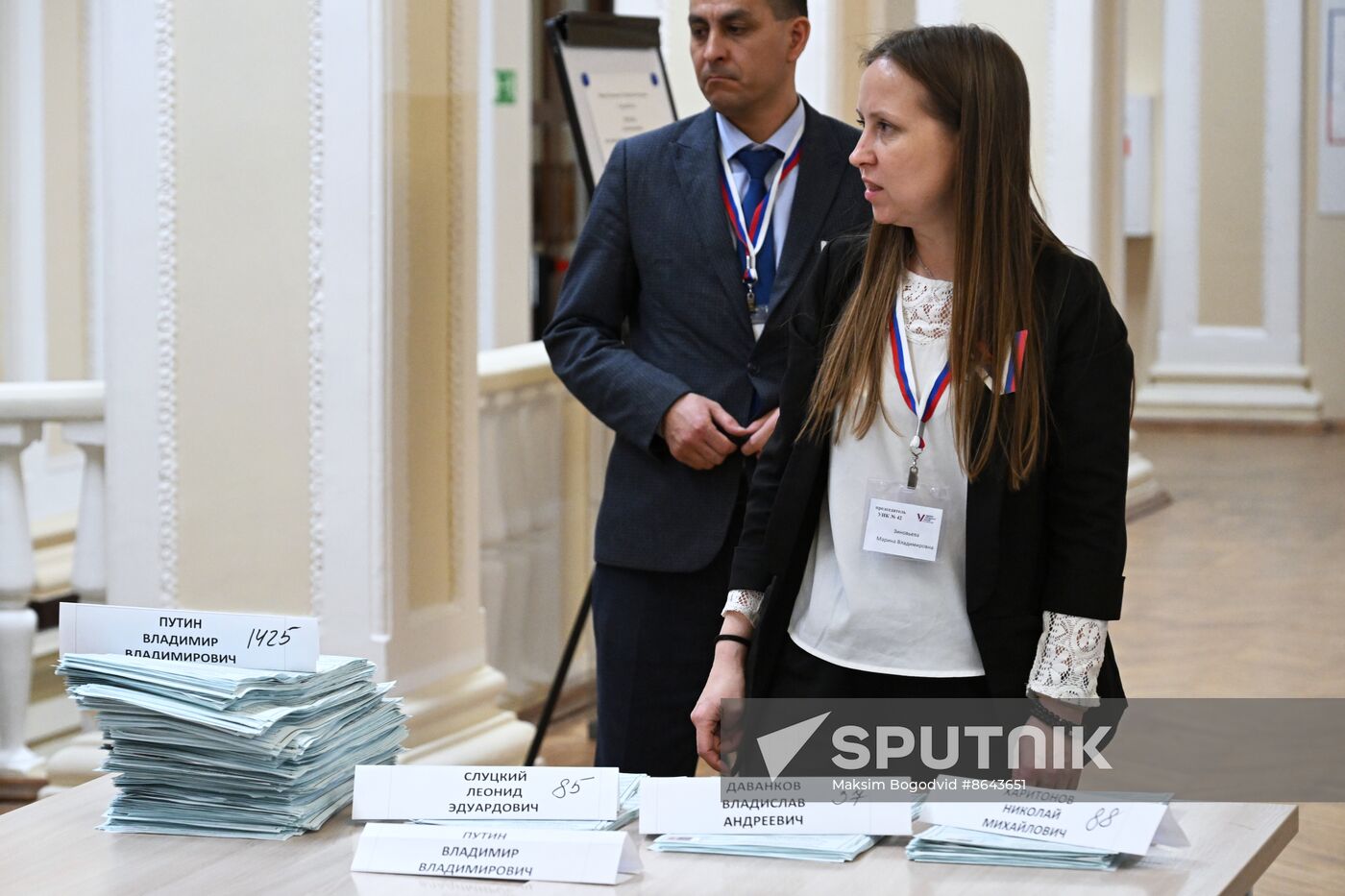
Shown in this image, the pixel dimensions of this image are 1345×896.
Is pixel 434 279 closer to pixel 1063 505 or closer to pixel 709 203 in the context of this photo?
pixel 709 203

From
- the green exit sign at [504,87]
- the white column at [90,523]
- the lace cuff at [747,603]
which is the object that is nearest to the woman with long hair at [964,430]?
the lace cuff at [747,603]

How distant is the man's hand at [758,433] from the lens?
2.49 meters

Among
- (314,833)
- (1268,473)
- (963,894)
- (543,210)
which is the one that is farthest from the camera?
(543,210)

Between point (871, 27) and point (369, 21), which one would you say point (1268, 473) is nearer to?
point (871, 27)

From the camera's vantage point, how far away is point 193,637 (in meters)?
1.70

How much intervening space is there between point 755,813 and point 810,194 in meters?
1.27

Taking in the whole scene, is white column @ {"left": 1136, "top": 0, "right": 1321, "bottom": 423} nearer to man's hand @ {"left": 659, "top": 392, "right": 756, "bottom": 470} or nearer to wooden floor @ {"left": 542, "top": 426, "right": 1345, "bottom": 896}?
wooden floor @ {"left": 542, "top": 426, "right": 1345, "bottom": 896}

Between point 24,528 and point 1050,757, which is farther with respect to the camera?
point 24,528

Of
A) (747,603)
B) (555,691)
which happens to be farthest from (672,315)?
(555,691)

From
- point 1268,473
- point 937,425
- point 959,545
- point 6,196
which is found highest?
point 6,196

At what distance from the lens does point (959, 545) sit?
191cm

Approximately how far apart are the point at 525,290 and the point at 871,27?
466 centimetres

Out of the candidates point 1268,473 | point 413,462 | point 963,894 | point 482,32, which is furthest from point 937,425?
point 1268,473

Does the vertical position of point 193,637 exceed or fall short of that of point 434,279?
it falls short
